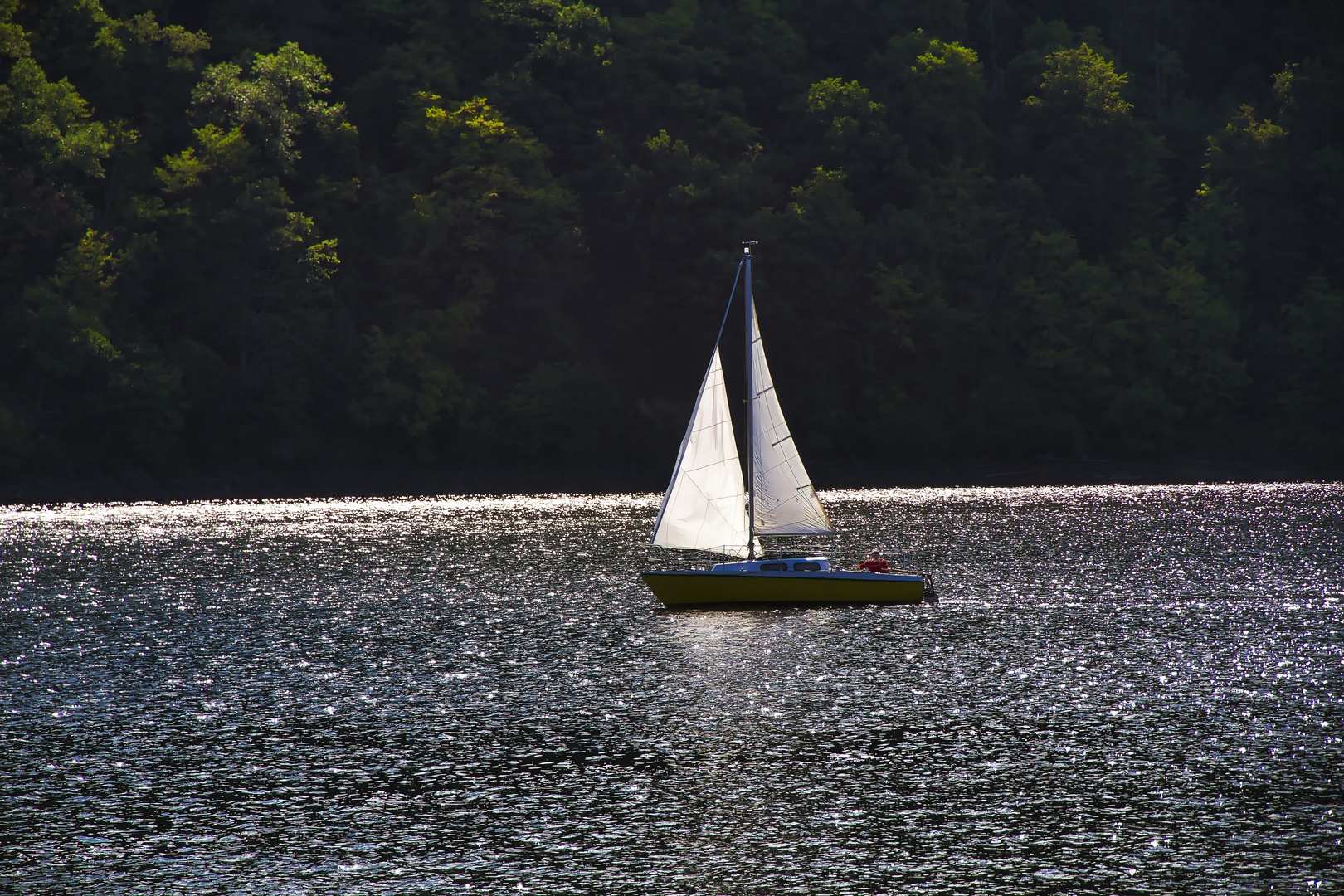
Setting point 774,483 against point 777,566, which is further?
point 774,483

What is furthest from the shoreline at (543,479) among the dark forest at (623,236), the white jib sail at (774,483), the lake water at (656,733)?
the white jib sail at (774,483)

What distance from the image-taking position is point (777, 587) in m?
53.1

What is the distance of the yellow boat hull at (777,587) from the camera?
52.8 metres

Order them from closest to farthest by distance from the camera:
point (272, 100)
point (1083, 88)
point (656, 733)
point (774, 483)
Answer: point (656, 733) → point (774, 483) → point (272, 100) → point (1083, 88)

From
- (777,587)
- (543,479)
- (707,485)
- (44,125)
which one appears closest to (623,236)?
(543,479)

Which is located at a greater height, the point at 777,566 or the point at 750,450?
the point at 750,450

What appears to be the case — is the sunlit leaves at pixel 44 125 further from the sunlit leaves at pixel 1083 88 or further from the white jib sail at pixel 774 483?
the sunlit leaves at pixel 1083 88

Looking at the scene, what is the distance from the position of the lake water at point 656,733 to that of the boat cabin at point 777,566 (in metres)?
1.92

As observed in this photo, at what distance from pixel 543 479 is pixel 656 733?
308 feet

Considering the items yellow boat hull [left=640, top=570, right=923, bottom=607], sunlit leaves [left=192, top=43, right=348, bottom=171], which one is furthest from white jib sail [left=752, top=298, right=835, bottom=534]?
sunlit leaves [left=192, top=43, right=348, bottom=171]

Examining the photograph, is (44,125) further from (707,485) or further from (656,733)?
(656,733)

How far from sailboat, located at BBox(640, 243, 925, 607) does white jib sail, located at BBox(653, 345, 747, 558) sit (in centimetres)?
3

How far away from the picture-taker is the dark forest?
117 meters

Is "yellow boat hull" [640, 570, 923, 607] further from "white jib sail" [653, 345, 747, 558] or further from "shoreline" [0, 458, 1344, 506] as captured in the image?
"shoreline" [0, 458, 1344, 506]
